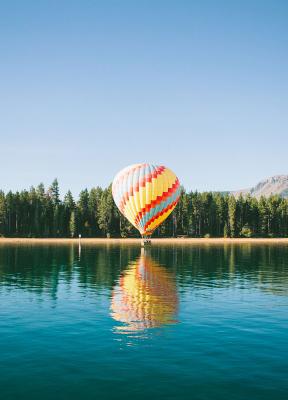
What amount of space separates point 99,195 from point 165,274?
137 m

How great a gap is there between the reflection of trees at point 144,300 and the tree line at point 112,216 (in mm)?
121462

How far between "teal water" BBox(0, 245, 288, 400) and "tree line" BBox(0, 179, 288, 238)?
130210mm

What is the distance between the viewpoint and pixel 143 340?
936 inches

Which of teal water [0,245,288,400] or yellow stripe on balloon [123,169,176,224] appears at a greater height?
yellow stripe on balloon [123,169,176,224]

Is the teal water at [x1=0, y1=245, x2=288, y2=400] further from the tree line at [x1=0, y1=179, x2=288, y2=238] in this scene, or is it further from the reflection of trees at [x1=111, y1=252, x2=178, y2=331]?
the tree line at [x1=0, y1=179, x2=288, y2=238]

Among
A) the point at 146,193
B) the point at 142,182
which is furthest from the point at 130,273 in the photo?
the point at 146,193

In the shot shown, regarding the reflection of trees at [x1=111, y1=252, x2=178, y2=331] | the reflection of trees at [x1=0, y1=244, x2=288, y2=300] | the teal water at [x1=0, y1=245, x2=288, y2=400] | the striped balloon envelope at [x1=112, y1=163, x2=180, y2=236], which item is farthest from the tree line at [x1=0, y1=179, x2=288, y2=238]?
the teal water at [x1=0, y1=245, x2=288, y2=400]

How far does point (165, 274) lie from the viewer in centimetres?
5591

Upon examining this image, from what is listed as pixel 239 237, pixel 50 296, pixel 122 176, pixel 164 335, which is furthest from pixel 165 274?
pixel 239 237

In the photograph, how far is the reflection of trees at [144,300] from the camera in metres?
28.8

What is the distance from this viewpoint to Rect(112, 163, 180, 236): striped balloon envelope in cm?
10449

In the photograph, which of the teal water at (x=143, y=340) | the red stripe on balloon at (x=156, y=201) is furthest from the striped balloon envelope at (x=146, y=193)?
the teal water at (x=143, y=340)

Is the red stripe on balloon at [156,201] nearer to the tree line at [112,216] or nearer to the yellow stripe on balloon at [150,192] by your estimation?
the yellow stripe on balloon at [150,192]

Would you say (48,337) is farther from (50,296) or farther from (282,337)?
(50,296)
